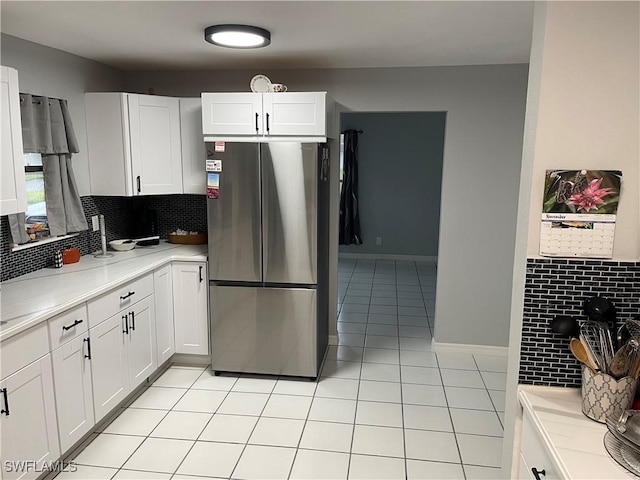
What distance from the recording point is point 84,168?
357cm

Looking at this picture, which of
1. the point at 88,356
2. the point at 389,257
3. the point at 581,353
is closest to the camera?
the point at 581,353

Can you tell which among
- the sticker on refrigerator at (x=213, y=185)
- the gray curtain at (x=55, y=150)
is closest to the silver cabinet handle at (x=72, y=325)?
the gray curtain at (x=55, y=150)

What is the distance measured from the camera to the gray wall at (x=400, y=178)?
283 inches

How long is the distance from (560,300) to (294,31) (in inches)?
80.1

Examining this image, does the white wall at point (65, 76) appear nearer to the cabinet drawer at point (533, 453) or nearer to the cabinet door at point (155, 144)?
the cabinet door at point (155, 144)

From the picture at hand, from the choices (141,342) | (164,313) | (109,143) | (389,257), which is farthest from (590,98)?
(389,257)

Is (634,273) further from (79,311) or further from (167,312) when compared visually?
(167,312)

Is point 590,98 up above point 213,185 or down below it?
above

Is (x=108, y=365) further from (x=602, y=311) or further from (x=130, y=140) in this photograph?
(x=602, y=311)

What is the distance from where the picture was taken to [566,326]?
160 centimetres

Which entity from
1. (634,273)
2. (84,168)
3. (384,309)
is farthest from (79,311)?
(384,309)

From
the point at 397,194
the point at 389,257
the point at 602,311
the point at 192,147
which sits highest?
the point at 192,147

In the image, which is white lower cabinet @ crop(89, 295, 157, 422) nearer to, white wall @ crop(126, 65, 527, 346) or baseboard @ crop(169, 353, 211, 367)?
baseboard @ crop(169, 353, 211, 367)

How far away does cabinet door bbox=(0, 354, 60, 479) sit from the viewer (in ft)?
6.77
